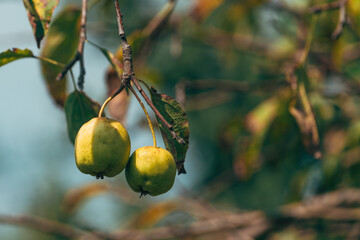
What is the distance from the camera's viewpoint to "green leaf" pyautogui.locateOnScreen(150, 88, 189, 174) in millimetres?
770

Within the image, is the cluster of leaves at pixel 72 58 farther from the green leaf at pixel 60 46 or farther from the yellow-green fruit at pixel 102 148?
the yellow-green fruit at pixel 102 148

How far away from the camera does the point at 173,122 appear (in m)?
0.78

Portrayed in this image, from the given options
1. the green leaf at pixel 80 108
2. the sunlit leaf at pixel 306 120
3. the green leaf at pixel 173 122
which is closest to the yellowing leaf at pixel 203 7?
the sunlit leaf at pixel 306 120

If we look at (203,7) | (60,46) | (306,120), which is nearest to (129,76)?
(306,120)

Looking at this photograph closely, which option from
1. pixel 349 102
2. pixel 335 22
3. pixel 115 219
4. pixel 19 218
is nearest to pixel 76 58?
pixel 19 218

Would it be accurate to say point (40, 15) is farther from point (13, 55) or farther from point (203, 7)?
point (203, 7)

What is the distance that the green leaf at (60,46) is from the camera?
1.16m

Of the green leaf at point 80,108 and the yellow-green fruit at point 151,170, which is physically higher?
the green leaf at point 80,108

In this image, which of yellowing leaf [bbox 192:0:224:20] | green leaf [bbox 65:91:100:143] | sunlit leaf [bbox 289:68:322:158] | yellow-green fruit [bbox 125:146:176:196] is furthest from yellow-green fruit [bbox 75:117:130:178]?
yellowing leaf [bbox 192:0:224:20]

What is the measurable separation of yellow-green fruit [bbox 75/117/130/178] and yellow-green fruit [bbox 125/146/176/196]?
0.02m

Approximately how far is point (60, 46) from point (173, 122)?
22.4 inches

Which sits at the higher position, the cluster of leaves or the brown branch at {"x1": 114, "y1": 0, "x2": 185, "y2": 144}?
the cluster of leaves

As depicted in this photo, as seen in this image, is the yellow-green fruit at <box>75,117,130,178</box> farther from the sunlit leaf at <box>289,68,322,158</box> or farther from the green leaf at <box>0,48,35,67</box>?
the sunlit leaf at <box>289,68,322,158</box>

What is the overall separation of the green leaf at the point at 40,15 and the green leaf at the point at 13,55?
95 millimetres
